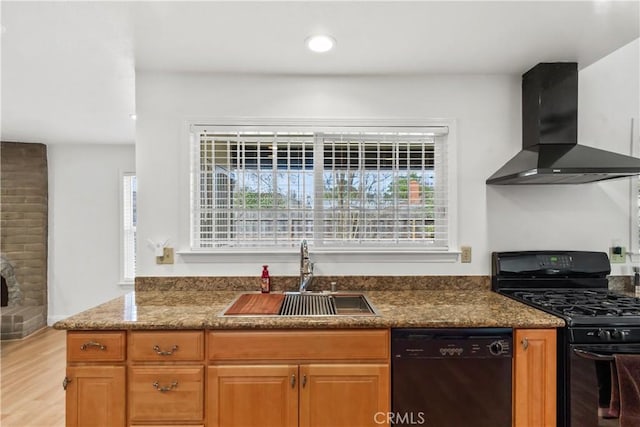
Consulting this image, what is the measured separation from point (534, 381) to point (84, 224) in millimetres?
4845

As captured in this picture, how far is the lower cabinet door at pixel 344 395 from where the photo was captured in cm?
158

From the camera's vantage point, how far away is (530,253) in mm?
2205

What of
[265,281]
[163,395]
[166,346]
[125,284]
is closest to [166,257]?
[265,281]

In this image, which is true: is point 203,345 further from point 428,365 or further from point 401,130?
point 401,130

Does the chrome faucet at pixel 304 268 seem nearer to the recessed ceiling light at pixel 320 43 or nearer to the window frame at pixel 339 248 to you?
the window frame at pixel 339 248

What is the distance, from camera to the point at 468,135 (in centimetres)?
228

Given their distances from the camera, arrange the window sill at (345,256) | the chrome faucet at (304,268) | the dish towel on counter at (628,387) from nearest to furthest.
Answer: the dish towel on counter at (628,387), the chrome faucet at (304,268), the window sill at (345,256)

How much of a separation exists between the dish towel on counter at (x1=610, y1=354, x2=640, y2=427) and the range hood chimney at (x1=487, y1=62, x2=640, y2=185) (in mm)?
950

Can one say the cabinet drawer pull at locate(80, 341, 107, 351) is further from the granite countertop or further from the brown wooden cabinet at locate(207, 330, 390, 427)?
the brown wooden cabinet at locate(207, 330, 390, 427)

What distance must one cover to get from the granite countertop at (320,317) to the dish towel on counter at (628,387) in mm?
277

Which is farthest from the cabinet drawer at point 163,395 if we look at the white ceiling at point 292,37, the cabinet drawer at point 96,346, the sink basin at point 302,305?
the white ceiling at point 292,37

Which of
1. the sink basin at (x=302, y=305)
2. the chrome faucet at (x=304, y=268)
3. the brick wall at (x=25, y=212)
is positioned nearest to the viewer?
the sink basin at (x=302, y=305)

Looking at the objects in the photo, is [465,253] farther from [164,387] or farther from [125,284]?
[125,284]

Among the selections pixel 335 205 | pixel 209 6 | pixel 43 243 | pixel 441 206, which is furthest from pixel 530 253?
pixel 43 243
